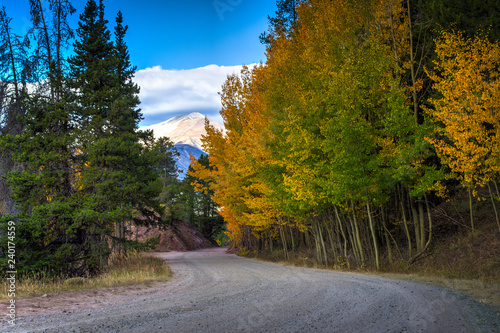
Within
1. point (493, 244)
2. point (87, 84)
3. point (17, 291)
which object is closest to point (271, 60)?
point (87, 84)

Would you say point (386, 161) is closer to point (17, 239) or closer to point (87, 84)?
point (17, 239)

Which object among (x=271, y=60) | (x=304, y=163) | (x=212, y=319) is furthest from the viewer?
(x=271, y=60)

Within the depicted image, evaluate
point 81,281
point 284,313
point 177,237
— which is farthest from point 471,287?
point 177,237

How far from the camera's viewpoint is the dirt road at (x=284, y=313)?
16.8 ft

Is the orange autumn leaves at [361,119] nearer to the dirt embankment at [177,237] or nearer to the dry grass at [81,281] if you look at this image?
the dry grass at [81,281]

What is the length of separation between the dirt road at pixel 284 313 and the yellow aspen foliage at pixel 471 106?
439cm

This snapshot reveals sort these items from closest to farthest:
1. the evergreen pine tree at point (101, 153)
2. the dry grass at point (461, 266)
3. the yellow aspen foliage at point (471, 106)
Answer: the dry grass at point (461, 266) < the yellow aspen foliage at point (471, 106) < the evergreen pine tree at point (101, 153)

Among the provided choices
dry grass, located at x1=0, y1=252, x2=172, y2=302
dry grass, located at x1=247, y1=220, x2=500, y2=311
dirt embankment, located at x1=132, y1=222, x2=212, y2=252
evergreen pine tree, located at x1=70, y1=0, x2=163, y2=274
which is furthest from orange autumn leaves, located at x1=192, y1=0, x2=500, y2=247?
dirt embankment, located at x1=132, y1=222, x2=212, y2=252

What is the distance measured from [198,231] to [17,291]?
4497 centimetres

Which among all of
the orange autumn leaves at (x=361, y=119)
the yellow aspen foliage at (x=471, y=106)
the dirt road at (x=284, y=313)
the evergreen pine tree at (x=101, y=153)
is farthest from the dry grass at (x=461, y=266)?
the evergreen pine tree at (x=101, y=153)

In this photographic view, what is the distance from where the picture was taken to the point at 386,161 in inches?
512

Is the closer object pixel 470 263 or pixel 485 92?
pixel 485 92

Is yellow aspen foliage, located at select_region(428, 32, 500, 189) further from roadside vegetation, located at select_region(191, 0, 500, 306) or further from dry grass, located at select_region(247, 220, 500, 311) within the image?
dry grass, located at select_region(247, 220, 500, 311)

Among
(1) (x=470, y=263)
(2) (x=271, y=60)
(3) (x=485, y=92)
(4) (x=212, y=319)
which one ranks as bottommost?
(1) (x=470, y=263)
